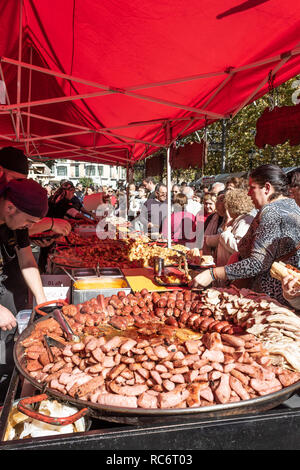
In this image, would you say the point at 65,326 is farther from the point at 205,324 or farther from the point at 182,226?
the point at 182,226

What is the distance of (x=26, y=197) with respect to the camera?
2.00 m

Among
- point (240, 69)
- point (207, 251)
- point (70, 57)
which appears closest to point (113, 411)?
point (240, 69)

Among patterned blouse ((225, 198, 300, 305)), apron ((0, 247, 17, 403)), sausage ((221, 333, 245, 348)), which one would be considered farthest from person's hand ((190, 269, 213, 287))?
apron ((0, 247, 17, 403))

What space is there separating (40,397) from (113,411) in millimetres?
270

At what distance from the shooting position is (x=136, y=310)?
2.04 metres

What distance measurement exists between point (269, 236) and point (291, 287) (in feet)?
2.38

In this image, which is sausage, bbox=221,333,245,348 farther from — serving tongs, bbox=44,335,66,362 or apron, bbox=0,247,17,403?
apron, bbox=0,247,17,403

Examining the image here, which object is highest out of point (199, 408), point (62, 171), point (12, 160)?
point (62, 171)

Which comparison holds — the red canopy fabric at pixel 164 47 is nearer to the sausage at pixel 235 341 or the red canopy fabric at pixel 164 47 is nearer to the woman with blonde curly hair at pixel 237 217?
the woman with blonde curly hair at pixel 237 217

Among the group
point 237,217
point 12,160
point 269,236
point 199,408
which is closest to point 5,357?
point 12,160

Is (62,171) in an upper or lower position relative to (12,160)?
upper

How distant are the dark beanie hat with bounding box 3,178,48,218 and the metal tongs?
674 mm

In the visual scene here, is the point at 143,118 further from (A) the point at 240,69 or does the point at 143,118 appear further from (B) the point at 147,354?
(B) the point at 147,354

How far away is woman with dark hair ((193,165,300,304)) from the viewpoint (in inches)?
93.7
